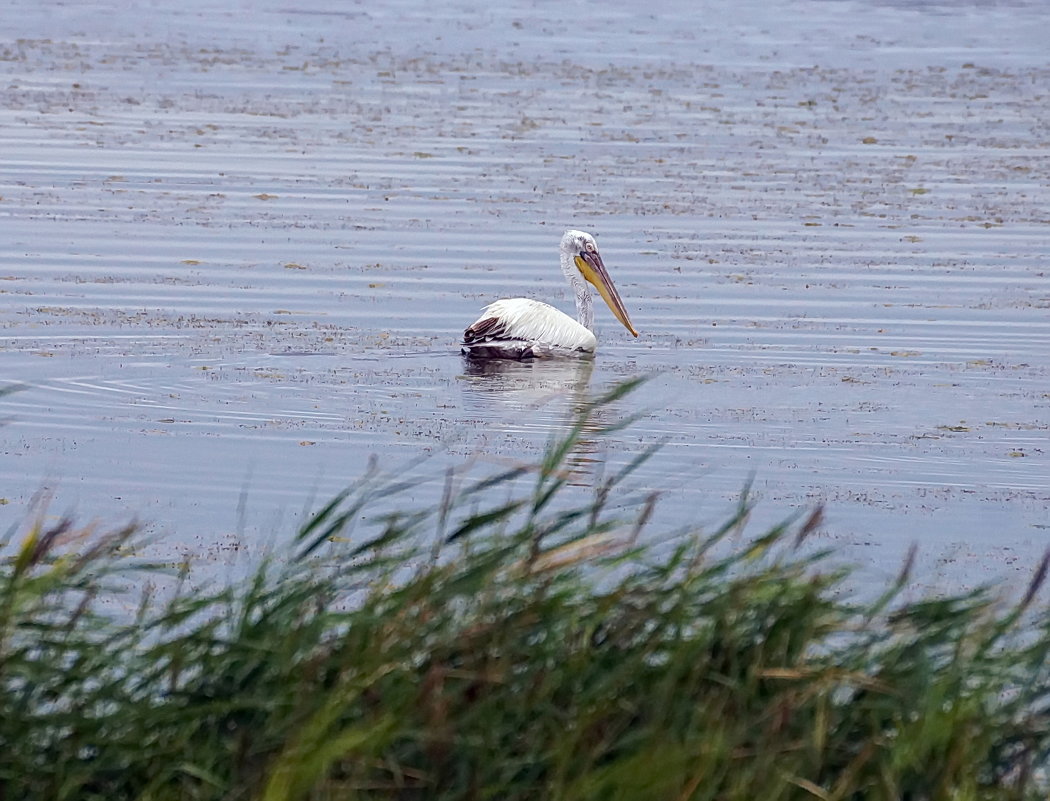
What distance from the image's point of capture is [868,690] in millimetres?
5141

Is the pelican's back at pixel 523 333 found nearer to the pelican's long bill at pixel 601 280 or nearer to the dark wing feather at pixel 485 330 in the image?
the dark wing feather at pixel 485 330

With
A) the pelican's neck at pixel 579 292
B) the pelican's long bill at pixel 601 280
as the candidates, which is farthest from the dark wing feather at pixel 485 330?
the pelican's neck at pixel 579 292

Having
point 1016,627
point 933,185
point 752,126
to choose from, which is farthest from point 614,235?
point 1016,627

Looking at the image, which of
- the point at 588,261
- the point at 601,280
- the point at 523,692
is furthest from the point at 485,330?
the point at 523,692

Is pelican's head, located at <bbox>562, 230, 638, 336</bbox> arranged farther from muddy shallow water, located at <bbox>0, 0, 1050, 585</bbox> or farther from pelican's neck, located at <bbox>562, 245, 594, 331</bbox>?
muddy shallow water, located at <bbox>0, 0, 1050, 585</bbox>

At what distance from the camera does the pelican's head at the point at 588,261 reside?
1353 cm

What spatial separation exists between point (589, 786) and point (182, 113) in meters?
20.2

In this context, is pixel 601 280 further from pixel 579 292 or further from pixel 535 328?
pixel 535 328

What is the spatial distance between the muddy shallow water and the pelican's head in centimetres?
36

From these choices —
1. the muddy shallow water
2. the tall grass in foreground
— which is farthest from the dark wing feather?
the tall grass in foreground

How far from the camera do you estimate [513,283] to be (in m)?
14.9

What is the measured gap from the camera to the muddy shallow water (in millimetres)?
9375

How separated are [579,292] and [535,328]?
4.12ft

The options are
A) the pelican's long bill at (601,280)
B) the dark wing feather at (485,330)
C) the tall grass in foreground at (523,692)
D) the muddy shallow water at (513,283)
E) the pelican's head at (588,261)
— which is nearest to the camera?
the tall grass in foreground at (523,692)
